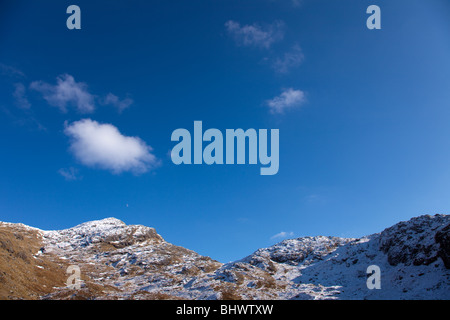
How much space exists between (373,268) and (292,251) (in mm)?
43451

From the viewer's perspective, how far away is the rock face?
5778 centimetres

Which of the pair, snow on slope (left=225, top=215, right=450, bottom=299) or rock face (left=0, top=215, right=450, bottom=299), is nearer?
snow on slope (left=225, top=215, right=450, bottom=299)

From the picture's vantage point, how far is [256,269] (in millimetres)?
98625

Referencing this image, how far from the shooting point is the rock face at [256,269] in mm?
57781

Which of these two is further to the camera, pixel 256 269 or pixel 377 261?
pixel 256 269

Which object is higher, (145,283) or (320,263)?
(320,263)

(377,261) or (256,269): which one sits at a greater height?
(377,261)

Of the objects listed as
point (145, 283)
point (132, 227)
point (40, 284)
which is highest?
point (132, 227)

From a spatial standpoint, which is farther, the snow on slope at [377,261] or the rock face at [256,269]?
the rock face at [256,269]
